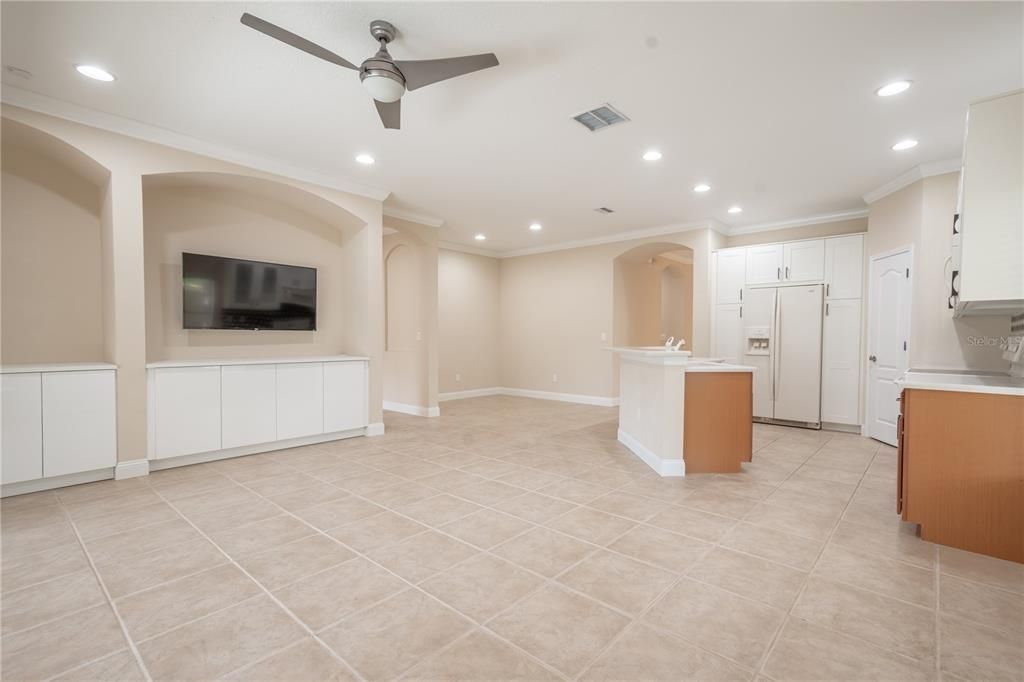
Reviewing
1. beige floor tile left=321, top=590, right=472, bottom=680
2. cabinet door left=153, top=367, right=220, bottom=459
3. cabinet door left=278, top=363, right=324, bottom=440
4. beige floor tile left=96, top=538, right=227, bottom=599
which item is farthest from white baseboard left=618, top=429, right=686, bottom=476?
cabinet door left=153, top=367, right=220, bottom=459

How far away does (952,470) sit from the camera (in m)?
2.60

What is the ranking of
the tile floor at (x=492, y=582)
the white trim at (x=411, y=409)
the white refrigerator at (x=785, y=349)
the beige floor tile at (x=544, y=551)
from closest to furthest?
the tile floor at (x=492, y=582) < the beige floor tile at (x=544, y=551) < the white refrigerator at (x=785, y=349) < the white trim at (x=411, y=409)

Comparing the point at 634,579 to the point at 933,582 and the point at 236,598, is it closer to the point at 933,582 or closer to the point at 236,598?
the point at 933,582

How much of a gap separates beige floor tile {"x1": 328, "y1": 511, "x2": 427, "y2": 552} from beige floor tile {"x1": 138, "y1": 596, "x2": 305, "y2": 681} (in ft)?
2.11

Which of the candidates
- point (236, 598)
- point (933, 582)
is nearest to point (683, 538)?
point (933, 582)

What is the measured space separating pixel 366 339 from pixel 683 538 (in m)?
4.01

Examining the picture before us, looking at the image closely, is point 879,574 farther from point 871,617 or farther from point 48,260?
point 48,260

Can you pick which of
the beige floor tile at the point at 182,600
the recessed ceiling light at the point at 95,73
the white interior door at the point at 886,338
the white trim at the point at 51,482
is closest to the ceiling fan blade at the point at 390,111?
the recessed ceiling light at the point at 95,73

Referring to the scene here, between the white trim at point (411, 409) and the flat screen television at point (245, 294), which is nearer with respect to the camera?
the flat screen television at point (245, 294)

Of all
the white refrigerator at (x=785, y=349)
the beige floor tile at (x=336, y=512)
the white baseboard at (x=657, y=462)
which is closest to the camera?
the beige floor tile at (x=336, y=512)

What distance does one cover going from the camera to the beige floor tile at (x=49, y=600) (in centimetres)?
188

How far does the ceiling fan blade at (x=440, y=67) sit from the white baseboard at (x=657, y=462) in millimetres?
3283

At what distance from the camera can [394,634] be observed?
179 centimetres

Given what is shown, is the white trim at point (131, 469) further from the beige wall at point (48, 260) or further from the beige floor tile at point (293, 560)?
the beige floor tile at point (293, 560)
